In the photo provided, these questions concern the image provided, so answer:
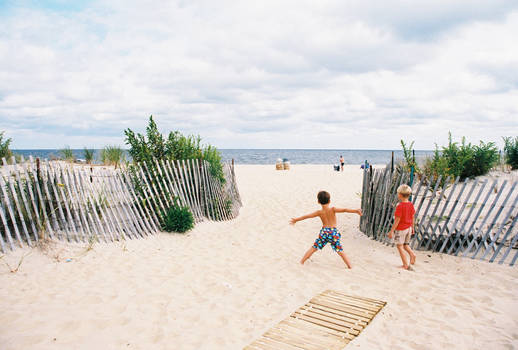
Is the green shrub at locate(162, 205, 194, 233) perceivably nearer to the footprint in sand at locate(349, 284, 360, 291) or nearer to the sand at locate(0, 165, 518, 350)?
the sand at locate(0, 165, 518, 350)

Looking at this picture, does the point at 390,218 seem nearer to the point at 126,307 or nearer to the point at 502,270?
the point at 502,270

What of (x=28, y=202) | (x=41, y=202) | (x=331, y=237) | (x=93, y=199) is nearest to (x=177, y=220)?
(x=93, y=199)

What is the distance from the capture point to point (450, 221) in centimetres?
705

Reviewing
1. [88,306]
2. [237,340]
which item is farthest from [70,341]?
[237,340]

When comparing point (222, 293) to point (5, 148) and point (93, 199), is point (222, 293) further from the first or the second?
point (5, 148)

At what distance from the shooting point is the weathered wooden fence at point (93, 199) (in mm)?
6043

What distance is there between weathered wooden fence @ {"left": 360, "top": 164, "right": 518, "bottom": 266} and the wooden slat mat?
2.60m

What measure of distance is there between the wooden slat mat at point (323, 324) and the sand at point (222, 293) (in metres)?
0.13

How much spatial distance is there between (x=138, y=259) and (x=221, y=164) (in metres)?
4.61

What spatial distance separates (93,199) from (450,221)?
7470mm

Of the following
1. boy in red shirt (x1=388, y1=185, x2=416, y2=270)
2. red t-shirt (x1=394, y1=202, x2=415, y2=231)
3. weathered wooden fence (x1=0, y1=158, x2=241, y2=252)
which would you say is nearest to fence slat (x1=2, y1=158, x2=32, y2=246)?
weathered wooden fence (x1=0, y1=158, x2=241, y2=252)

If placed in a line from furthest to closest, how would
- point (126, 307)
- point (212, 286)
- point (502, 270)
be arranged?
1. point (502, 270)
2. point (212, 286)
3. point (126, 307)

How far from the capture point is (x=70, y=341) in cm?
354

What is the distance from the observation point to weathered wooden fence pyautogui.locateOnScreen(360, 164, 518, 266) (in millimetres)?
5664
